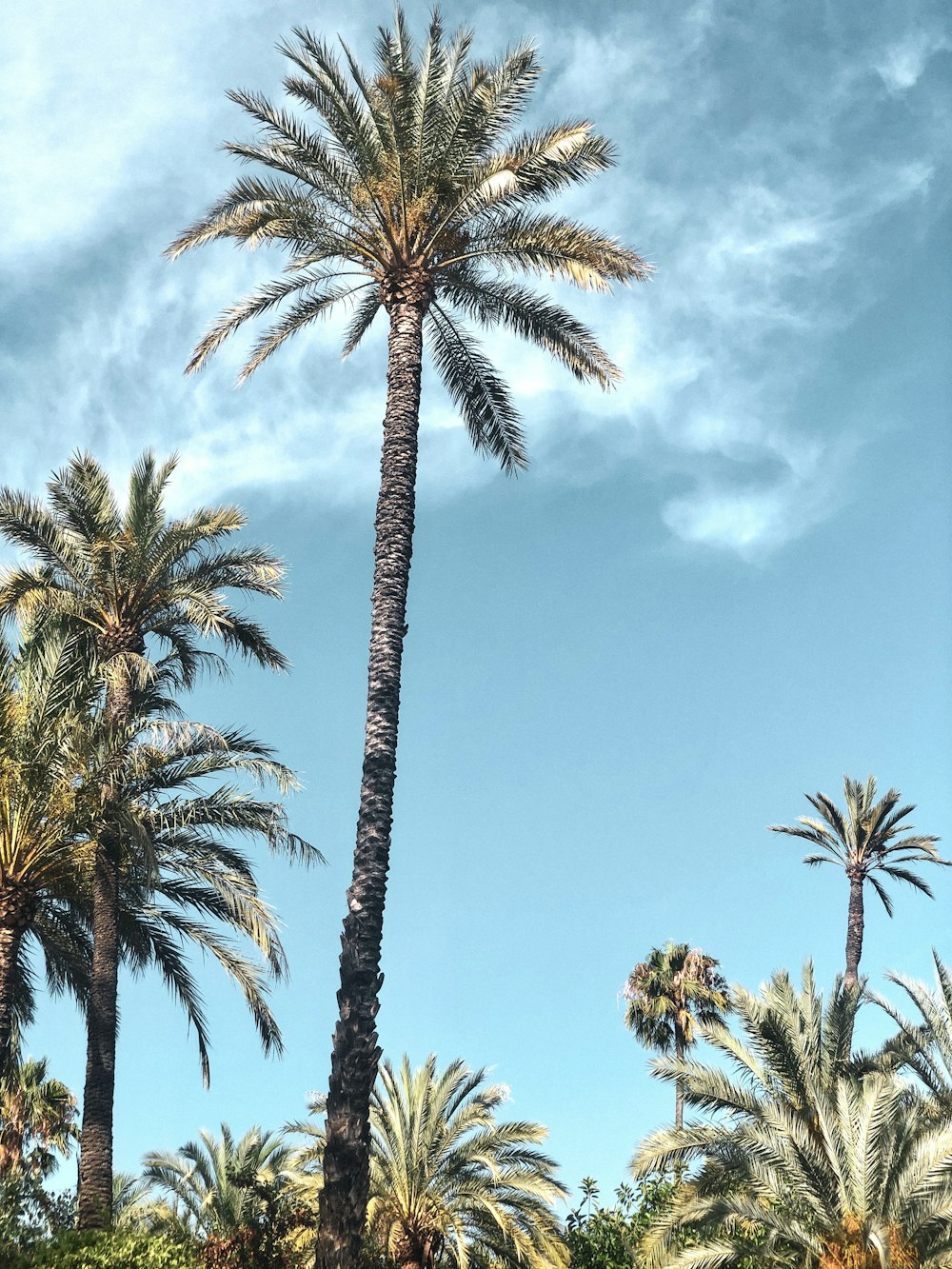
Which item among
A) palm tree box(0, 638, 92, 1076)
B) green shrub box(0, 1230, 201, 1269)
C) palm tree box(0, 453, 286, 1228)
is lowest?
green shrub box(0, 1230, 201, 1269)

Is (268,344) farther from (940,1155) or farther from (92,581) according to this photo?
(940,1155)

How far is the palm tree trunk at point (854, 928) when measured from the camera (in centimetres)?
3869

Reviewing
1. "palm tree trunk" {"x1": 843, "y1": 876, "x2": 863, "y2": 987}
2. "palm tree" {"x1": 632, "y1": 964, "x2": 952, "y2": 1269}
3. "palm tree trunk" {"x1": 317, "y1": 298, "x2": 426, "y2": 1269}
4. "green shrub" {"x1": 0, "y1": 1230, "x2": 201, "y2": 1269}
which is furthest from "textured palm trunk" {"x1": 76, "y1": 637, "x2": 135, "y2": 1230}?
"palm tree trunk" {"x1": 843, "y1": 876, "x2": 863, "y2": 987}

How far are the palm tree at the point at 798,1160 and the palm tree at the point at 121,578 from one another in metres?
10.3

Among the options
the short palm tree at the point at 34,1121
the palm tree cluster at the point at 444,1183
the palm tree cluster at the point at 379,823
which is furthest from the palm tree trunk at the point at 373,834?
the short palm tree at the point at 34,1121

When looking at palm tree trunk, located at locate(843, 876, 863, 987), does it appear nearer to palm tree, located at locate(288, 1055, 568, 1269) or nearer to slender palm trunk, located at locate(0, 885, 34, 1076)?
palm tree, located at locate(288, 1055, 568, 1269)

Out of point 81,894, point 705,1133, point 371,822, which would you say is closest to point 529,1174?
point 705,1133

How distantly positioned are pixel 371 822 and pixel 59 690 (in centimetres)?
659

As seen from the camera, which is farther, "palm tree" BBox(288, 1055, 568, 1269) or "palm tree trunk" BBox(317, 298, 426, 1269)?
"palm tree" BBox(288, 1055, 568, 1269)

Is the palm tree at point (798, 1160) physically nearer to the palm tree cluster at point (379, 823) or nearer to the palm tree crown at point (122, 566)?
the palm tree cluster at point (379, 823)

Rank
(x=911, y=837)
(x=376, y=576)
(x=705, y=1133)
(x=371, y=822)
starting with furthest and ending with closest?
1. (x=911, y=837)
2. (x=705, y=1133)
3. (x=376, y=576)
4. (x=371, y=822)

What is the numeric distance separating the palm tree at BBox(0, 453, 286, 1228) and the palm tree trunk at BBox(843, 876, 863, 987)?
69.2ft

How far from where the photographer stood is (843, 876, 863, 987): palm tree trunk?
38688mm

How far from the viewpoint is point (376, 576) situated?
59.9 ft
